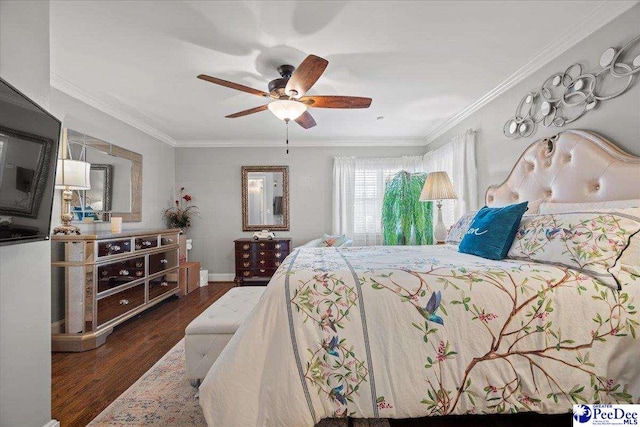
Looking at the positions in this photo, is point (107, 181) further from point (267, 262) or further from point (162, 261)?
point (267, 262)

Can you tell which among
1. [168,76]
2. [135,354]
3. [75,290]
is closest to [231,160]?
[168,76]

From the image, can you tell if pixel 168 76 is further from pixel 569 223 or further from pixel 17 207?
pixel 569 223

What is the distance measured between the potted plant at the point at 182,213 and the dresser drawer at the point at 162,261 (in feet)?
3.02

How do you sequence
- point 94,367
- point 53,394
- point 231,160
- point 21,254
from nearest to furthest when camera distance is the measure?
point 21,254
point 53,394
point 94,367
point 231,160

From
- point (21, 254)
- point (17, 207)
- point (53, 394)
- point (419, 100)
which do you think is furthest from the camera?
point (419, 100)

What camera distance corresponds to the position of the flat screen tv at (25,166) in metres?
0.99

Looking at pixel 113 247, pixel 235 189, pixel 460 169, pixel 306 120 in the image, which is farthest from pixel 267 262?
pixel 460 169

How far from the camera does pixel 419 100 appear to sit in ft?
10.6

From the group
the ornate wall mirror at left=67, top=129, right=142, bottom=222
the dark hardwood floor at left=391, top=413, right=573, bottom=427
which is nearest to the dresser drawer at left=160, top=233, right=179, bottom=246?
the ornate wall mirror at left=67, top=129, right=142, bottom=222

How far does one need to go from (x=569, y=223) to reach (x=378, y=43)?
1753mm

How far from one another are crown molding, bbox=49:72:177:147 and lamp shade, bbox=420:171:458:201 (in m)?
3.77

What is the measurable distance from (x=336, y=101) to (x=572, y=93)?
1758 millimetres

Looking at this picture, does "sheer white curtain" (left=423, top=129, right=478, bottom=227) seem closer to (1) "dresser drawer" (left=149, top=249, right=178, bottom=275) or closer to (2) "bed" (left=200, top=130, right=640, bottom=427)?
(2) "bed" (left=200, top=130, right=640, bottom=427)

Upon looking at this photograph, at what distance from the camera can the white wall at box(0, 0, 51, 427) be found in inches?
44.7
